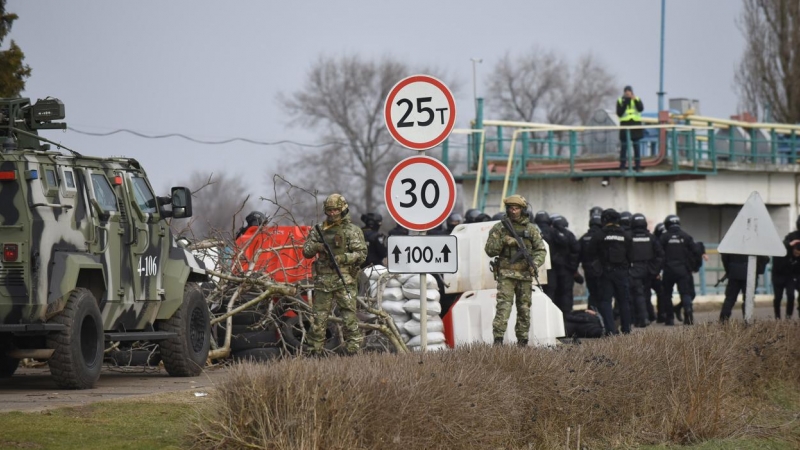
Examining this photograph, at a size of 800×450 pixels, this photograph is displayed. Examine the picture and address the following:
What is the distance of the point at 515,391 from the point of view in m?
9.60

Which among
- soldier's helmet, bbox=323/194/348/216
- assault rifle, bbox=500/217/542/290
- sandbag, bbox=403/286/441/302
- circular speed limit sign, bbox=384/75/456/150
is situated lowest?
sandbag, bbox=403/286/441/302

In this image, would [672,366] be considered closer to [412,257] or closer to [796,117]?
[412,257]

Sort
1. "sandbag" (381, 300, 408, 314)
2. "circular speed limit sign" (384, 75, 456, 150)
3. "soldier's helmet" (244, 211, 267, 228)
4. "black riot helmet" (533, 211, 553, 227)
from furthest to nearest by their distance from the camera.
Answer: "black riot helmet" (533, 211, 553, 227) < "soldier's helmet" (244, 211, 267, 228) < "sandbag" (381, 300, 408, 314) < "circular speed limit sign" (384, 75, 456, 150)

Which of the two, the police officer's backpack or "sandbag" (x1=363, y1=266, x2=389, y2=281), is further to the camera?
the police officer's backpack

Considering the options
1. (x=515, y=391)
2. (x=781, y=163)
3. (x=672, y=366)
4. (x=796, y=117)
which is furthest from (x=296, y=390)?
(x=796, y=117)

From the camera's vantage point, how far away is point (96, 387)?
1302 centimetres

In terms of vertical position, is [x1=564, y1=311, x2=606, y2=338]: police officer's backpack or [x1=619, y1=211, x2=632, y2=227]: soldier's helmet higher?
[x1=619, y1=211, x2=632, y2=227]: soldier's helmet

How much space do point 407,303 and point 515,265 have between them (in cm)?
207

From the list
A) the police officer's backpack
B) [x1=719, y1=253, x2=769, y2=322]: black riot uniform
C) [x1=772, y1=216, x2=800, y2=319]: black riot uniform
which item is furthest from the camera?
[x1=772, y1=216, x2=800, y2=319]: black riot uniform

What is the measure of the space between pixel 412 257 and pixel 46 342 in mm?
3507

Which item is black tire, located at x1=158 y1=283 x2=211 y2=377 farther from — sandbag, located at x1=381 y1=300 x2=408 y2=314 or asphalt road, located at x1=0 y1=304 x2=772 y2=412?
sandbag, located at x1=381 y1=300 x2=408 y2=314

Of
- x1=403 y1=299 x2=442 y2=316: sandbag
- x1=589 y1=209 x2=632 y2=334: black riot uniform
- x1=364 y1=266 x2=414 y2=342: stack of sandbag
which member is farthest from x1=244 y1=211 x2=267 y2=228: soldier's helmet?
x1=589 y1=209 x2=632 y2=334: black riot uniform

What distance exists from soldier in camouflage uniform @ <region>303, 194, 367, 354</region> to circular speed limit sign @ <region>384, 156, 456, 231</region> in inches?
101

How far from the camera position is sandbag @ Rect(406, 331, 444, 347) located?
1658 cm
